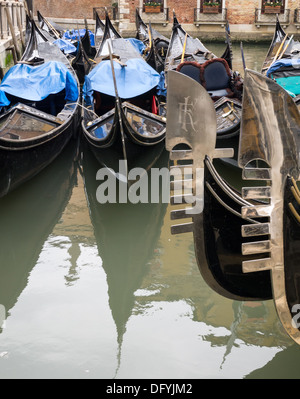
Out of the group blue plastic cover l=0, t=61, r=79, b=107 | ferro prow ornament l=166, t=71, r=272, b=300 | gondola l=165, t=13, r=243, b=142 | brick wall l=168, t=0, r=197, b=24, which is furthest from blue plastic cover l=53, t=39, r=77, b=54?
ferro prow ornament l=166, t=71, r=272, b=300

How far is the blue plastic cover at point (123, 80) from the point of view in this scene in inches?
139

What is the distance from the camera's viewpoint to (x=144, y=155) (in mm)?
2961

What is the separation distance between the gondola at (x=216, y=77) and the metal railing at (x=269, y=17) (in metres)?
4.42

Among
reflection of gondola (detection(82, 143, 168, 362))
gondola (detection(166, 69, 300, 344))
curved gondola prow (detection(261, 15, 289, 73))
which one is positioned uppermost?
gondola (detection(166, 69, 300, 344))

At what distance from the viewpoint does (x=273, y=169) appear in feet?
4.14

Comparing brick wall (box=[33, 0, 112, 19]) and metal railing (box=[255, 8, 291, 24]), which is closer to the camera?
metal railing (box=[255, 8, 291, 24])

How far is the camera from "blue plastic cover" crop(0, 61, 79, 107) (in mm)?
3418

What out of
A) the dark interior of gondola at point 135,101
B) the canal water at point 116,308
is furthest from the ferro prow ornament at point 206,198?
the dark interior of gondola at point 135,101

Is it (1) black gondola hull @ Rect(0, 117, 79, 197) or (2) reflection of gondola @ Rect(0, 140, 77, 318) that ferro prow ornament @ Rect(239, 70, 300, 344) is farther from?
(1) black gondola hull @ Rect(0, 117, 79, 197)

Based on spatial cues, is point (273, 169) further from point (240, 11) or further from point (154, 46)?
point (240, 11)

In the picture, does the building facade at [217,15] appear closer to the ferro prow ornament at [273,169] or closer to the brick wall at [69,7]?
the brick wall at [69,7]

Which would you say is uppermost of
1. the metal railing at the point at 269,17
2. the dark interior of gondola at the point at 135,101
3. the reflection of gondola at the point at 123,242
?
the dark interior of gondola at the point at 135,101

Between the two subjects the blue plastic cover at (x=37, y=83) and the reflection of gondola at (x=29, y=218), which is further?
the blue plastic cover at (x=37, y=83)

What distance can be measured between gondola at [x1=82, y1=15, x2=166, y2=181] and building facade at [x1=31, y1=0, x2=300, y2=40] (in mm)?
5715
